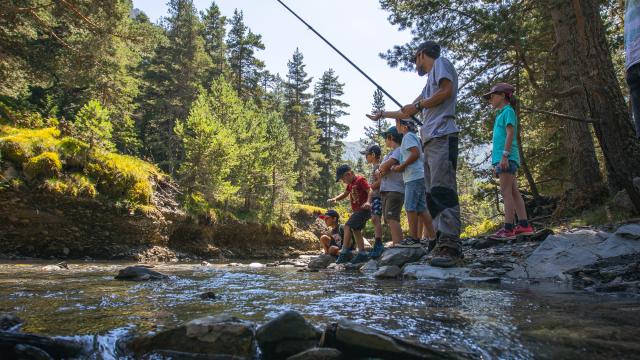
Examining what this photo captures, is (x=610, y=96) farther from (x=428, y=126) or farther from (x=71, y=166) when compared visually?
(x=71, y=166)

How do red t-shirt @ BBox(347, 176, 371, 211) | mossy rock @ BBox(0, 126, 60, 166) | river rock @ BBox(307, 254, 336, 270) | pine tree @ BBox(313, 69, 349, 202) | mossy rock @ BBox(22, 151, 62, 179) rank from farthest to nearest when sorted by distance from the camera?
pine tree @ BBox(313, 69, 349, 202)
mossy rock @ BBox(22, 151, 62, 179)
mossy rock @ BBox(0, 126, 60, 166)
red t-shirt @ BBox(347, 176, 371, 211)
river rock @ BBox(307, 254, 336, 270)

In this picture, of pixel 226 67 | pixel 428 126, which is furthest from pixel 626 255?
pixel 226 67

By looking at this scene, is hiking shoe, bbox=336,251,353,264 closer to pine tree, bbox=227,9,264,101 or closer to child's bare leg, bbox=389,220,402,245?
child's bare leg, bbox=389,220,402,245

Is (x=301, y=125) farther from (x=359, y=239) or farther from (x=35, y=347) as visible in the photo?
(x=35, y=347)

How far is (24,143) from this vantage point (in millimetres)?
12703

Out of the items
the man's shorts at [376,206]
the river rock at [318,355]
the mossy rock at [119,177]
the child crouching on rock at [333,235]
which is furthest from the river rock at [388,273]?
the mossy rock at [119,177]

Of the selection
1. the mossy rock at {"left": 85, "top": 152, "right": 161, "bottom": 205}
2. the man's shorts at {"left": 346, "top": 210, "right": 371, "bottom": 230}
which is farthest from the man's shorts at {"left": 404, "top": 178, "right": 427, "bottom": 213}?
the mossy rock at {"left": 85, "top": 152, "right": 161, "bottom": 205}

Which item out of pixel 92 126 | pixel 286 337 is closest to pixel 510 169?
pixel 286 337

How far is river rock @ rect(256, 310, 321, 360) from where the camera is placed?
1.90 m

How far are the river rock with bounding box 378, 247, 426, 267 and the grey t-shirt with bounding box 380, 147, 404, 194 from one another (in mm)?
1572

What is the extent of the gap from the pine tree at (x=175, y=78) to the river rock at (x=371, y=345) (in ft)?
113

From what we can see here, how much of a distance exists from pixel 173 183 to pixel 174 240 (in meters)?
3.04

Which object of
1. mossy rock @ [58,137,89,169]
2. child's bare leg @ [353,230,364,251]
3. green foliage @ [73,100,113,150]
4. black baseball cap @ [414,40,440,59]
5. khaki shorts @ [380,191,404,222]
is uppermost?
green foliage @ [73,100,113,150]

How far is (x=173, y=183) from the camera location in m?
19.6
